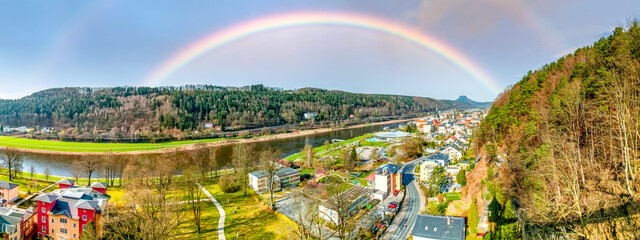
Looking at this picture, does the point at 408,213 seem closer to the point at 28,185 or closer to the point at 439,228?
the point at 439,228

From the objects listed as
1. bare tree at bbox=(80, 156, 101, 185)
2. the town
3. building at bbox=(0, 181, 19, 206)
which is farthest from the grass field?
building at bbox=(0, 181, 19, 206)

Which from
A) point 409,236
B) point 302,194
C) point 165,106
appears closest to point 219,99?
point 165,106

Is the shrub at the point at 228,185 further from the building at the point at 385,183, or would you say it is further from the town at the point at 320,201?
the building at the point at 385,183

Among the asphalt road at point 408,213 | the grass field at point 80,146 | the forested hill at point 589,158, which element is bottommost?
the asphalt road at point 408,213

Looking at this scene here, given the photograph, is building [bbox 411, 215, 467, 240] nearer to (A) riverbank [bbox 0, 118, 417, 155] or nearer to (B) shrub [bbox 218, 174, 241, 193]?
(B) shrub [bbox 218, 174, 241, 193]

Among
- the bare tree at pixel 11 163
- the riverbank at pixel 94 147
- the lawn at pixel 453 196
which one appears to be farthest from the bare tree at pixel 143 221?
the riverbank at pixel 94 147
